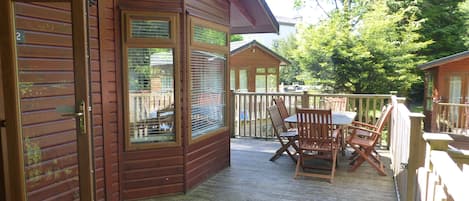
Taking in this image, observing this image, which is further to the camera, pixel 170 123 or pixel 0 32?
pixel 170 123

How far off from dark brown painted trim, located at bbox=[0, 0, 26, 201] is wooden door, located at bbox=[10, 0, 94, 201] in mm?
39

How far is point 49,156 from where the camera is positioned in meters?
2.70

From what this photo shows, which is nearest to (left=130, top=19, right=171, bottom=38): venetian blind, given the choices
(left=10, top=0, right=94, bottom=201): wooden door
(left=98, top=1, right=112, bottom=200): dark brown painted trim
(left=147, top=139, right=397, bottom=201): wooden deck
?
(left=98, top=1, right=112, bottom=200): dark brown painted trim

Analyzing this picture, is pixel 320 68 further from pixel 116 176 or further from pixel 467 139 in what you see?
pixel 116 176

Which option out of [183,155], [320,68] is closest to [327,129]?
[183,155]

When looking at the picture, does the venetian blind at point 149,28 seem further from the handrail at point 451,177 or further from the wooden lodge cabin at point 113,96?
the handrail at point 451,177

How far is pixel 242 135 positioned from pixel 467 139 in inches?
224

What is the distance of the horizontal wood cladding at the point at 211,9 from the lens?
3785mm

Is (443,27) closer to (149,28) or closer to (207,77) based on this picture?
(207,77)

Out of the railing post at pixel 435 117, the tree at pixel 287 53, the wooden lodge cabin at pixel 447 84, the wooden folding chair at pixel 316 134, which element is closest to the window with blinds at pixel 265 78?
the wooden lodge cabin at pixel 447 84

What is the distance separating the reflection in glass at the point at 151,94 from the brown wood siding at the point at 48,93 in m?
0.76

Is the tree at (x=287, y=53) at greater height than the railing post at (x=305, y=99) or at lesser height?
greater

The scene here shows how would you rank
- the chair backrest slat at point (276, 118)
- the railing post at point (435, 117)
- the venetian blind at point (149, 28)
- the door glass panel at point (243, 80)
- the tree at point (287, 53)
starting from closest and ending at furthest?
1. the venetian blind at point (149, 28)
2. the chair backrest slat at point (276, 118)
3. the railing post at point (435, 117)
4. the door glass panel at point (243, 80)
5. the tree at point (287, 53)

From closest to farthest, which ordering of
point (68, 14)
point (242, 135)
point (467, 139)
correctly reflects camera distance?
point (68, 14)
point (242, 135)
point (467, 139)
